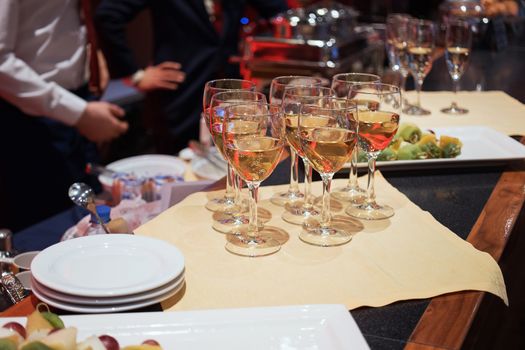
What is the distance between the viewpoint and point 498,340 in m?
1.67

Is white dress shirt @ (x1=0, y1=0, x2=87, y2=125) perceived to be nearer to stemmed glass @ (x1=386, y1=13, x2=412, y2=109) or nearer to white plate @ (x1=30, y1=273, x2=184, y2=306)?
stemmed glass @ (x1=386, y1=13, x2=412, y2=109)

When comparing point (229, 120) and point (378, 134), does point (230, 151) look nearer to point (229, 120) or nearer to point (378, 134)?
point (229, 120)

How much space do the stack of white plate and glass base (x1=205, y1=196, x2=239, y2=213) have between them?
0.29 metres

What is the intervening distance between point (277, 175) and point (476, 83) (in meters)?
1.33

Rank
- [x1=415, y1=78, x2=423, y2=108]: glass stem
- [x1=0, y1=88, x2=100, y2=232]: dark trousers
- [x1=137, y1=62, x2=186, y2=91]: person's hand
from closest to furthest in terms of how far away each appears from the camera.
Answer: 1. [x1=415, y1=78, x2=423, y2=108]: glass stem
2. [x1=0, y1=88, x2=100, y2=232]: dark trousers
3. [x1=137, y1=62, x2=186, y2=91]: person's hand

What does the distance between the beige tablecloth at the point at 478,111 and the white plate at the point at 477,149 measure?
0.41ft

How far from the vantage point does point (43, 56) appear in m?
2.63

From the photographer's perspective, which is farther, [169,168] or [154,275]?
[169,168]

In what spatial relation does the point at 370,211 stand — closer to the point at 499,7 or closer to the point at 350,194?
the point at 350,194

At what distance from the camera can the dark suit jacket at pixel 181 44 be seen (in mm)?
3449

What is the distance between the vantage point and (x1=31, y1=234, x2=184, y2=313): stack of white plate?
0.96 metres

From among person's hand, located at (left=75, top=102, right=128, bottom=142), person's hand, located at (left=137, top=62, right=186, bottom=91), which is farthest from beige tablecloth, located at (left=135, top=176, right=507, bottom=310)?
person's hand, located at (left=137, top=62, right=186, bottom=91)

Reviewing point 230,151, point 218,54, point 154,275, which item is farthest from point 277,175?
point 218,54

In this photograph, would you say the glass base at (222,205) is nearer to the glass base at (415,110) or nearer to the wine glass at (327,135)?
the wine glass at (327,135)
